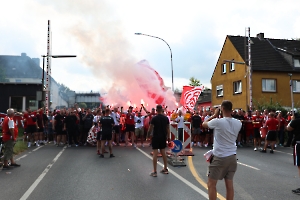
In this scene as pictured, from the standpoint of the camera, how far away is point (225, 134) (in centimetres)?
486

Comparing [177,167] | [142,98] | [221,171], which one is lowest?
[177,167]

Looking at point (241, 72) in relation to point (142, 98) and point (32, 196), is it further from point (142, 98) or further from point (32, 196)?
point (32, 196)

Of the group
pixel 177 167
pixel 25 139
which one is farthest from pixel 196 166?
pixel 25 139

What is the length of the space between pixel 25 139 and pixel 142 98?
25.7 ft

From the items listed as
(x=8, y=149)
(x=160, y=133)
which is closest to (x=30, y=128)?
(x=8, y=149)

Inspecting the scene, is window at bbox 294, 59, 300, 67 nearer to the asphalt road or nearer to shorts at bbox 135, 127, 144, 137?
shorts at bbox 135, 127, 144, 137

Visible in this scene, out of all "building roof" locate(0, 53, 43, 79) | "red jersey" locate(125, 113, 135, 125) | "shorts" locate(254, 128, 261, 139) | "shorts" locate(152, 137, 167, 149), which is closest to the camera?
"shorts" locate(152, 137, 167, 149)

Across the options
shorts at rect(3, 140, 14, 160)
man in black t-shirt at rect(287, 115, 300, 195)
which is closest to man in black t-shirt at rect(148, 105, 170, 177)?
man in black t-shirt at rect(287, 115, 300, 195)

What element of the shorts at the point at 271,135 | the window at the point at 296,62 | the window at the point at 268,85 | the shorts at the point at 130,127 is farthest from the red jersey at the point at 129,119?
the window at the point at 296,62

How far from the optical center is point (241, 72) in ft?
112

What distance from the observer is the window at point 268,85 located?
3281 cm

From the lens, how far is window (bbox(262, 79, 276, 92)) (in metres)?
32.8

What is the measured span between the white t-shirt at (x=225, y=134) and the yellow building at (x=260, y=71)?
25.9 metres

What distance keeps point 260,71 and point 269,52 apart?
389 cm
